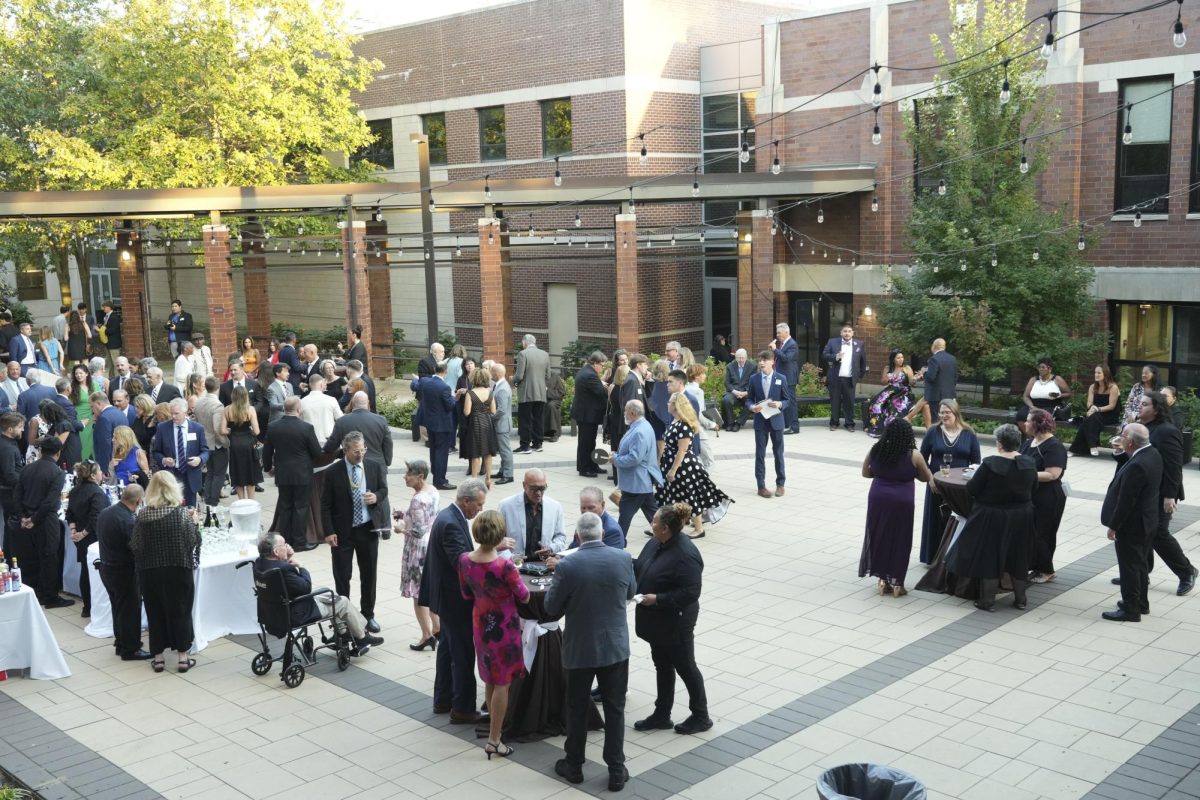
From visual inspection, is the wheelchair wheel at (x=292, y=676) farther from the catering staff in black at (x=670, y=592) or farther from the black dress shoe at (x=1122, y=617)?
the black dress shoe at (x=1122, y=617)

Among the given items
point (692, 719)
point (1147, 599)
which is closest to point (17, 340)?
point (692, 719)

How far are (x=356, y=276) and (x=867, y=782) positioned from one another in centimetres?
2058

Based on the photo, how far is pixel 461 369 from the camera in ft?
56.9

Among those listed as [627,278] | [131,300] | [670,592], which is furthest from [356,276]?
[670,592]

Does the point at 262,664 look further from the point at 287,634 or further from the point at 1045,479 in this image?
the point at 1045,479

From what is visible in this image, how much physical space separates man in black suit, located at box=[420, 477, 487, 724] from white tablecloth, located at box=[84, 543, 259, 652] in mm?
2849

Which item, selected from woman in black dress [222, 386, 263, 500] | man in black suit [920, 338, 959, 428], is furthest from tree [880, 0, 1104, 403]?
woman in black dress [222, 386, 263, 500]

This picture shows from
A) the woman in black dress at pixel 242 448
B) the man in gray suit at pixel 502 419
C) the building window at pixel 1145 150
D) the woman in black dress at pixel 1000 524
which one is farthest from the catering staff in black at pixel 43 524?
the building window at pixel 1145 150

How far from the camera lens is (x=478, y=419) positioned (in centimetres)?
1564

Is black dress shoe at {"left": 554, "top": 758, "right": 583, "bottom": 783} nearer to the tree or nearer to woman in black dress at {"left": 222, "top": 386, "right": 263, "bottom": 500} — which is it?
woman in black dress at {"left": 222, "top": 386, "right": 263, "bottom": 500}

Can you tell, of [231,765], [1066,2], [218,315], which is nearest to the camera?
[231,765]

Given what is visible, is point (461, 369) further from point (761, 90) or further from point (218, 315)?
point (761, 90)

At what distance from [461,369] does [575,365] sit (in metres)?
11.3

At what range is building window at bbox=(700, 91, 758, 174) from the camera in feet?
97.9
